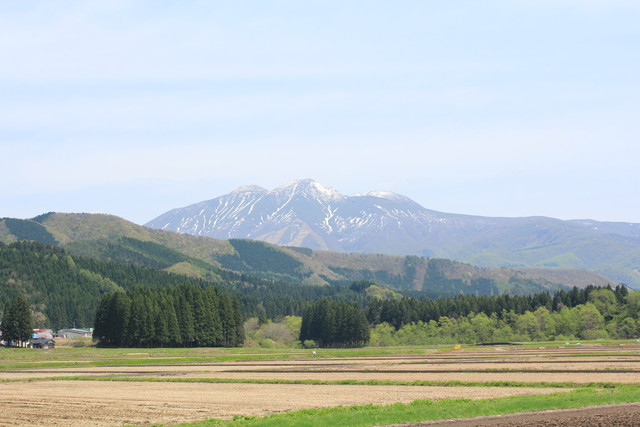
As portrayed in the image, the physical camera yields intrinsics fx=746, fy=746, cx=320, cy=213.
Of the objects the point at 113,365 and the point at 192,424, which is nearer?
the point at 192,424

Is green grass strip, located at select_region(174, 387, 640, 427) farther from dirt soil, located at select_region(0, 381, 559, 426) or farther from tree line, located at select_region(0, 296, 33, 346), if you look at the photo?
tree line, located at select_region(0, 296, 33, 346)

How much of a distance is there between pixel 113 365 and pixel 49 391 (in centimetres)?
4124

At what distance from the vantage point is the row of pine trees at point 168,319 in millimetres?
160250

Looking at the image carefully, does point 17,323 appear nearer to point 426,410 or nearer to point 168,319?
point 168,319

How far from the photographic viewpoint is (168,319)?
162625 millimetres

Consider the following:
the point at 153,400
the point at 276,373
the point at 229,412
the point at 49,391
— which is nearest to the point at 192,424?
the point at 229,412

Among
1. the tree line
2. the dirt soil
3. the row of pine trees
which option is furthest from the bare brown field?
the tree line

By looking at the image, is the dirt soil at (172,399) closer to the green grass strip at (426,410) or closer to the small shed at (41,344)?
the green grass strip at (426,410)

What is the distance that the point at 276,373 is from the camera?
79.4 metres

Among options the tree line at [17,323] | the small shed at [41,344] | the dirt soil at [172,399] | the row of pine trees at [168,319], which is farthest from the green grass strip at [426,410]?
the small shed at [41,344]

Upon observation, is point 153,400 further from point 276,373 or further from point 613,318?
point 613,318

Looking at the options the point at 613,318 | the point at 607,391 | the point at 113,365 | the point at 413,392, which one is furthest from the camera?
the point at 613,318

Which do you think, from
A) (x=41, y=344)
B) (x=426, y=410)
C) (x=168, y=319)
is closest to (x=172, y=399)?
(x=426, y=410)

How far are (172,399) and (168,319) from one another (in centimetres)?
11297
